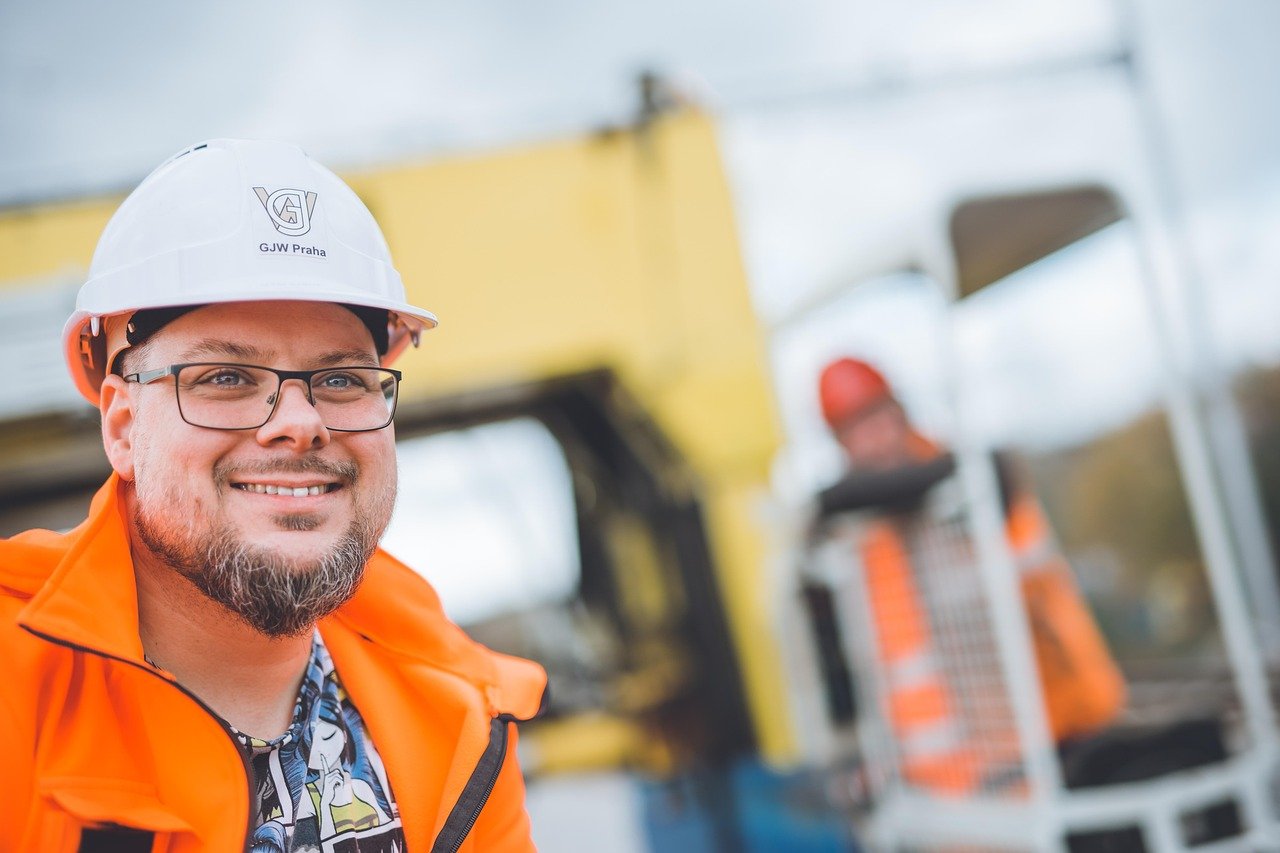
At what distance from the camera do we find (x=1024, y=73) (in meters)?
4.27

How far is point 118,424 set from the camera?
1.11m

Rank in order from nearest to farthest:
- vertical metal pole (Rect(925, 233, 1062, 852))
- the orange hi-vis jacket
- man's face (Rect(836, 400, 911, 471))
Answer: the orange hi-vis jacket < vertical metal pole (Rect(925, 233, 1062, 852)) < man's face (Rect(836, 400, 911, 471))

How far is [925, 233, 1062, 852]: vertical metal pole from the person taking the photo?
108 inches

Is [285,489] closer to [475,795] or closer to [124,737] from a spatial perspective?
[124,737]

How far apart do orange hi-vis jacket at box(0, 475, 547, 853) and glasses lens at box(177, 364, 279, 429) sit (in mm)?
150

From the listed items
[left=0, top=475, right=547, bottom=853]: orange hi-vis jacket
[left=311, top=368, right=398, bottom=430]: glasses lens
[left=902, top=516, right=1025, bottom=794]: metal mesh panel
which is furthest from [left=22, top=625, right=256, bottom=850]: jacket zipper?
[left=902, top=516, right=1025, bottom=794]: metal mesh panel

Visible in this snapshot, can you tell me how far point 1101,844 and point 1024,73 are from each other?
10.9ft

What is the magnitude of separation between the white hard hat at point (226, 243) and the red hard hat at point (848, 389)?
94.3 inches

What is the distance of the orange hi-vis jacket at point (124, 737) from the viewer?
2.82 feet

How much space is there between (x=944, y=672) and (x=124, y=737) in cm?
280

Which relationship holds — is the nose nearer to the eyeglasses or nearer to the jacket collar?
the eyeglasses

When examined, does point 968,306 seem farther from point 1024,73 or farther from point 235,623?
point 235,623

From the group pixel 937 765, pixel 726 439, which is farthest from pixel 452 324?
pixel 937 765

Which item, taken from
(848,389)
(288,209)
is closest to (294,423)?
(288,209)
